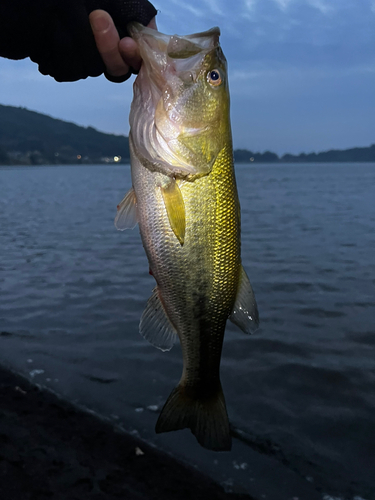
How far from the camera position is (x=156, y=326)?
304 centimetres

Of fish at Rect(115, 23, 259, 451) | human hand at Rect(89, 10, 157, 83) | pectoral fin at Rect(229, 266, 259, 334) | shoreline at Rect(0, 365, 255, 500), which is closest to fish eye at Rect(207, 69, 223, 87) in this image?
fish at Rect(115, 23, 259, 451)

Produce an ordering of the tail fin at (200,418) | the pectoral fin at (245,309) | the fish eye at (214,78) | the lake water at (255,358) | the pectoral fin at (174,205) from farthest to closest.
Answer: the lake water at (255,358), the tail fin at (200,418), the pectoral fin at (245,309), the fish eye at (214,78), the pectoral fin at (174,205)

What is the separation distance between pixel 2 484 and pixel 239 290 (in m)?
2.25

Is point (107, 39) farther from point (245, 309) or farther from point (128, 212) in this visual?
point (245, 309)

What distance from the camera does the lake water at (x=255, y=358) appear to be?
4.55 meters

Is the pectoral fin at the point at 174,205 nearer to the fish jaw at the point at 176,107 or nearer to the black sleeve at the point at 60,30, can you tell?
the fish jaw at the point at 176,107

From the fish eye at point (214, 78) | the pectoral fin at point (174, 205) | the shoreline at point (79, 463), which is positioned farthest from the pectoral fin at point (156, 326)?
the fish eye at point (214, 78)

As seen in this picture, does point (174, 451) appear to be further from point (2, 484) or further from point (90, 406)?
point (2, 484)

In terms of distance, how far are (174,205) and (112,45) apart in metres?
1.20

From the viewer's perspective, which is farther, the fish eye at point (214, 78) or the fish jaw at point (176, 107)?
the fish eye at point (214, 78)

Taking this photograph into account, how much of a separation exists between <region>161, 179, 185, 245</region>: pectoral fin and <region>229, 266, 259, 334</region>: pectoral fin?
0.67m

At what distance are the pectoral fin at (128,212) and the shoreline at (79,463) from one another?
203 cm

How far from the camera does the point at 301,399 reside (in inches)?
233

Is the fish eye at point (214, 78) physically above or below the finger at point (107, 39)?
below
